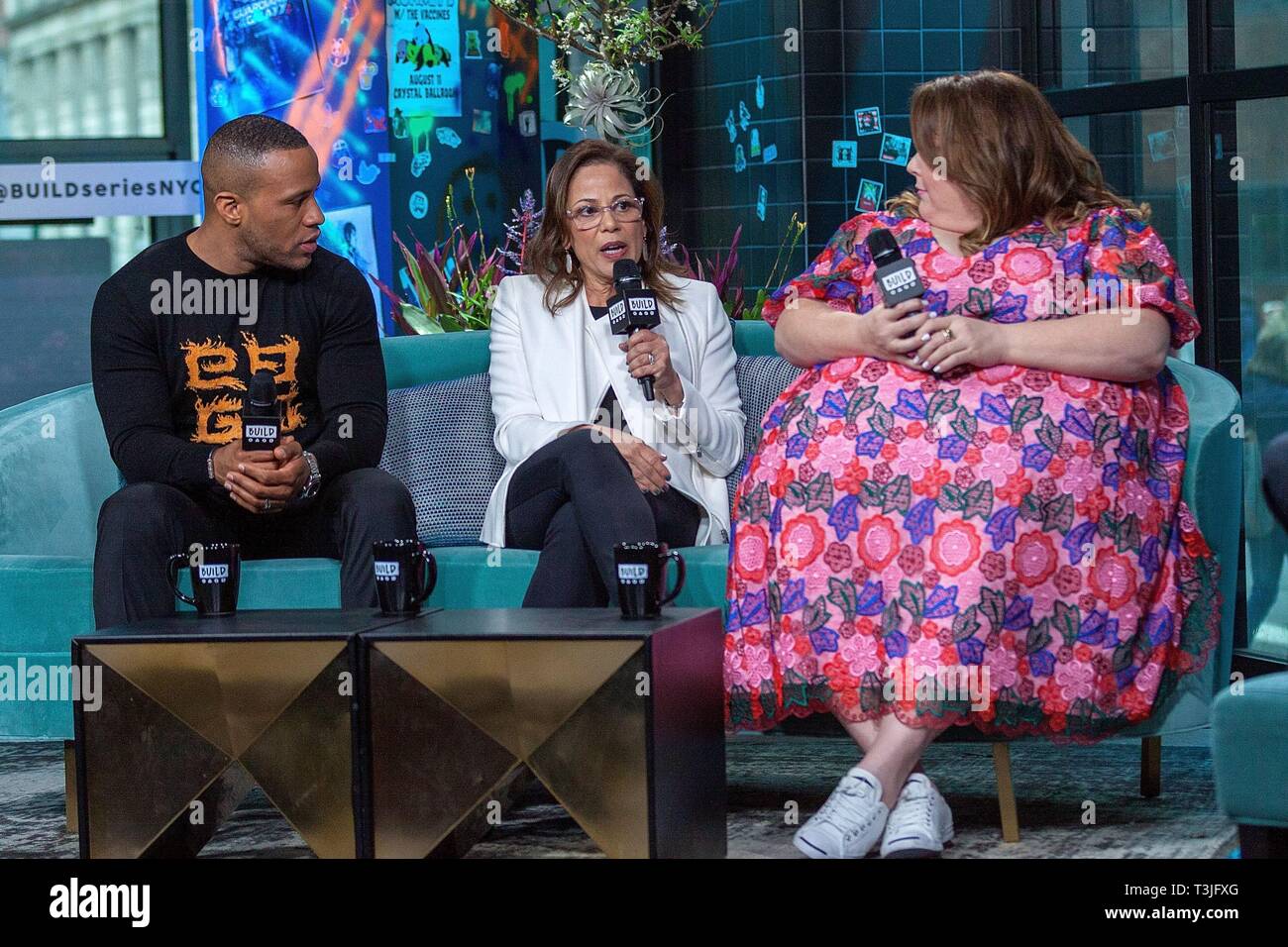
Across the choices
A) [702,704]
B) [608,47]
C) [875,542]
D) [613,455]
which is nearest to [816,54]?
[608,47]

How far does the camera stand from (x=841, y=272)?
2506 millimetres

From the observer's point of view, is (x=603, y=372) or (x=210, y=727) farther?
(x=603, y=372)

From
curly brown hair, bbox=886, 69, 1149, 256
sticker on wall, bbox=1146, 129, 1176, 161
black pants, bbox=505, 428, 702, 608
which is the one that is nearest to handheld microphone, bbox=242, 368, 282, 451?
black pants, bbox=505, 428, 702, 608

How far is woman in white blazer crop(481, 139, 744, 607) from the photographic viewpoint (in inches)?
108

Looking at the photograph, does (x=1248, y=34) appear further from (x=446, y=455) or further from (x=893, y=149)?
(x=446, y=455)

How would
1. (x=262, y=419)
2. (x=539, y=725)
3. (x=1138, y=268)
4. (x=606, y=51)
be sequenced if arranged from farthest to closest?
(x=606, y=51), (x=262, y=419), (x=1138, y=268), (x=539, y=725)

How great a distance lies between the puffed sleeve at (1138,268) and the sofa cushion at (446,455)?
124 cm

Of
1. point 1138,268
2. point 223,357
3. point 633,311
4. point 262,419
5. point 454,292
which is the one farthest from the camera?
point 454,292

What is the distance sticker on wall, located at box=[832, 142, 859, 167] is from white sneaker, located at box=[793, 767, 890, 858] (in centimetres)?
293

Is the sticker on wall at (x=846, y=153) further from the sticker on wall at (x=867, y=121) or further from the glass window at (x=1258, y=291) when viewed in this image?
the glass window at (x=1258, y=291)

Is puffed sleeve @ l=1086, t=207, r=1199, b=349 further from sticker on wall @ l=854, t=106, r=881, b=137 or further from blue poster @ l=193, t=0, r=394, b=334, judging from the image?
blue poster @ l=193, t=0, r=394, b=334

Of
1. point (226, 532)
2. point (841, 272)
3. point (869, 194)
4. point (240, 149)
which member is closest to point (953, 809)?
point (841, 272)

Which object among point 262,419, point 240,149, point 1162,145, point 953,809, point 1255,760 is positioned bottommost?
point 953,809

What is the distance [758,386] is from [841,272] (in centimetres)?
65
